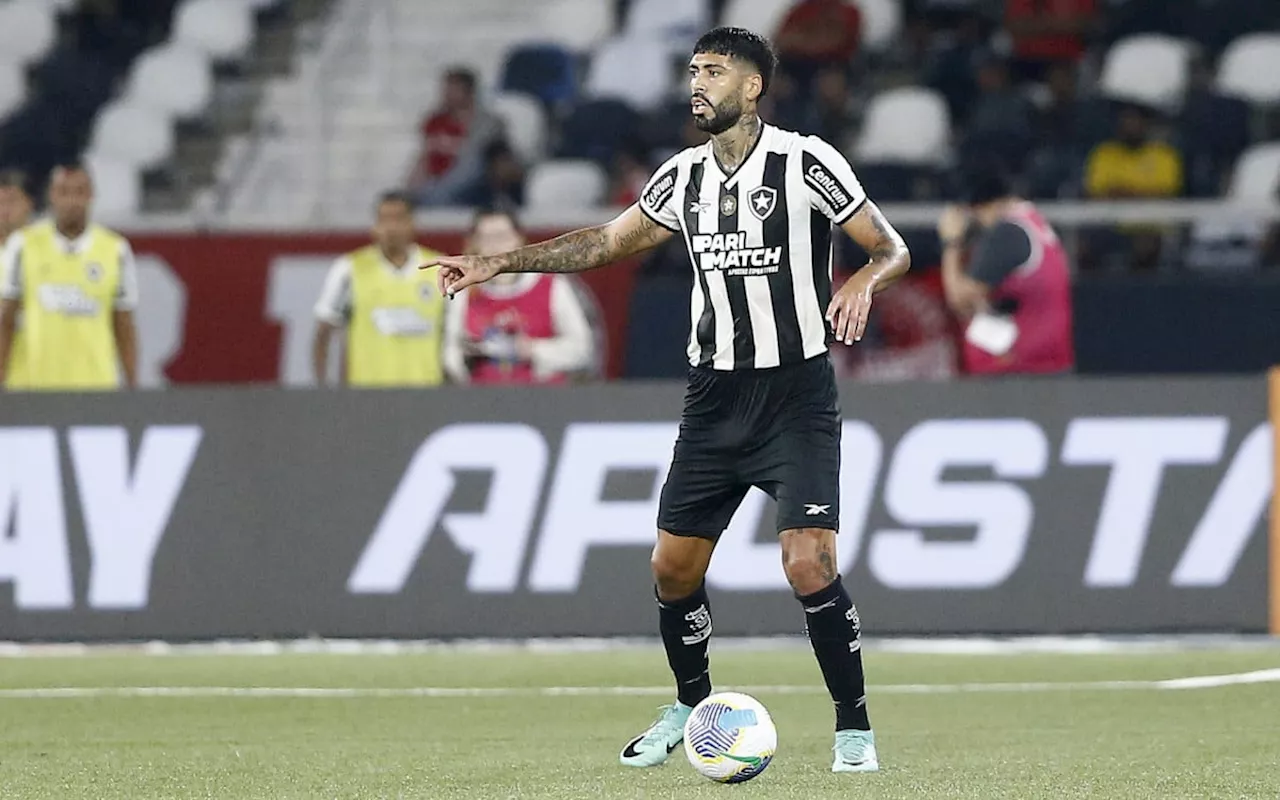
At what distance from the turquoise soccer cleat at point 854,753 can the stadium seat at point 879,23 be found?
1116 centimetres

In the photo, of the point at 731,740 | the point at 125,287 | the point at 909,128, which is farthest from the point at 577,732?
the point at 909,128

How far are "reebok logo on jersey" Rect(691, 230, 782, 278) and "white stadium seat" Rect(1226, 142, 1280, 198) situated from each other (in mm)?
9072

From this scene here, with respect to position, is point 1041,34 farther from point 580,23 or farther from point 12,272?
point 12,272

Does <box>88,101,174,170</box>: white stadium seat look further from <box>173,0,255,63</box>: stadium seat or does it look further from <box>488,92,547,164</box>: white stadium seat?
<box>488,92,547,164</box>: white stadium seat

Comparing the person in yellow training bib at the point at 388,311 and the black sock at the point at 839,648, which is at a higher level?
the person in yellow training bib at the point at 388,311

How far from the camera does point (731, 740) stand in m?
6.76

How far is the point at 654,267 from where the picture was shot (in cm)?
1561

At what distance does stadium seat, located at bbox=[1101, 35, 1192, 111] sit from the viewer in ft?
55.6

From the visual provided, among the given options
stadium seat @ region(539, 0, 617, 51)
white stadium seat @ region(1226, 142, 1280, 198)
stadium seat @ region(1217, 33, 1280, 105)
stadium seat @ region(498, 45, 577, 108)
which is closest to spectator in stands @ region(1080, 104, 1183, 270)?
white stadium seat @ region(1226, 142, 1280, 198)

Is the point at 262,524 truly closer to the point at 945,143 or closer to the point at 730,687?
the point at 730,687

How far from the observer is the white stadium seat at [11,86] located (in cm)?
1838

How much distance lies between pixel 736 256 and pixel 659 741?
4.66ft

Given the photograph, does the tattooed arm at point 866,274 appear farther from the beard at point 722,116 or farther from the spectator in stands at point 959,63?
the spectator in stands at point 959,63

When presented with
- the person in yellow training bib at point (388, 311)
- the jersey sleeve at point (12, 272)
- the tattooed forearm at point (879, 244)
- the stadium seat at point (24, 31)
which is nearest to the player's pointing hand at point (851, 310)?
the tattooed forearm at point (879, 244)
